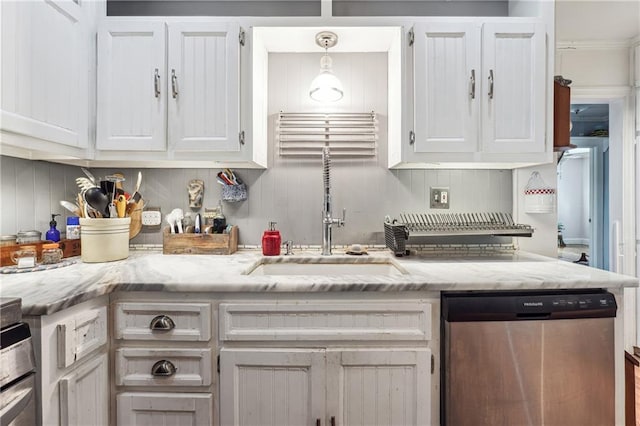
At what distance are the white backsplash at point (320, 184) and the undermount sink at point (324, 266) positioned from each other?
0.22 meters

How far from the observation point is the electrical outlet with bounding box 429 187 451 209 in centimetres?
195

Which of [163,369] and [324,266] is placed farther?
[324,266]

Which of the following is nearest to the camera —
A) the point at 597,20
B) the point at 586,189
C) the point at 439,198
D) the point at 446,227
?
the point at 446,227

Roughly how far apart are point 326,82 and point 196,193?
947mm

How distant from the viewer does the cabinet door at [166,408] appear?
3.98 ft

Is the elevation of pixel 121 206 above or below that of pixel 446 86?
below

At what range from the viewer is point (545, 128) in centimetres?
161

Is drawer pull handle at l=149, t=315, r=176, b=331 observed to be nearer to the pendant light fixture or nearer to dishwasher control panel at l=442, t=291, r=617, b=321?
dishwasher control panel at l=442, t=291, r=617, b=321

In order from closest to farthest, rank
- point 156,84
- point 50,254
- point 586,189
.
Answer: point 50,254, point 156,84, point 586,189

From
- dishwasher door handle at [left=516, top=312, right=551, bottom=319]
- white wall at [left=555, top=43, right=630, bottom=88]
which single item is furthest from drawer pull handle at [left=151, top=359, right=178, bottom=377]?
white wall at [left=555, top=43, right=630, bottom=88]

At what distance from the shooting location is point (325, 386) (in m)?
1.21

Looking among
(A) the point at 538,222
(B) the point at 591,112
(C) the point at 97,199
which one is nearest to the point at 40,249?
(C) the point at 97,199

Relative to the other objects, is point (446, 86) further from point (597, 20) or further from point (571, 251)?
point (571, 251)

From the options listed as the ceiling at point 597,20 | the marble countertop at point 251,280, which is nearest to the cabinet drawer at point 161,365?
the marble countertop at point 251,280
